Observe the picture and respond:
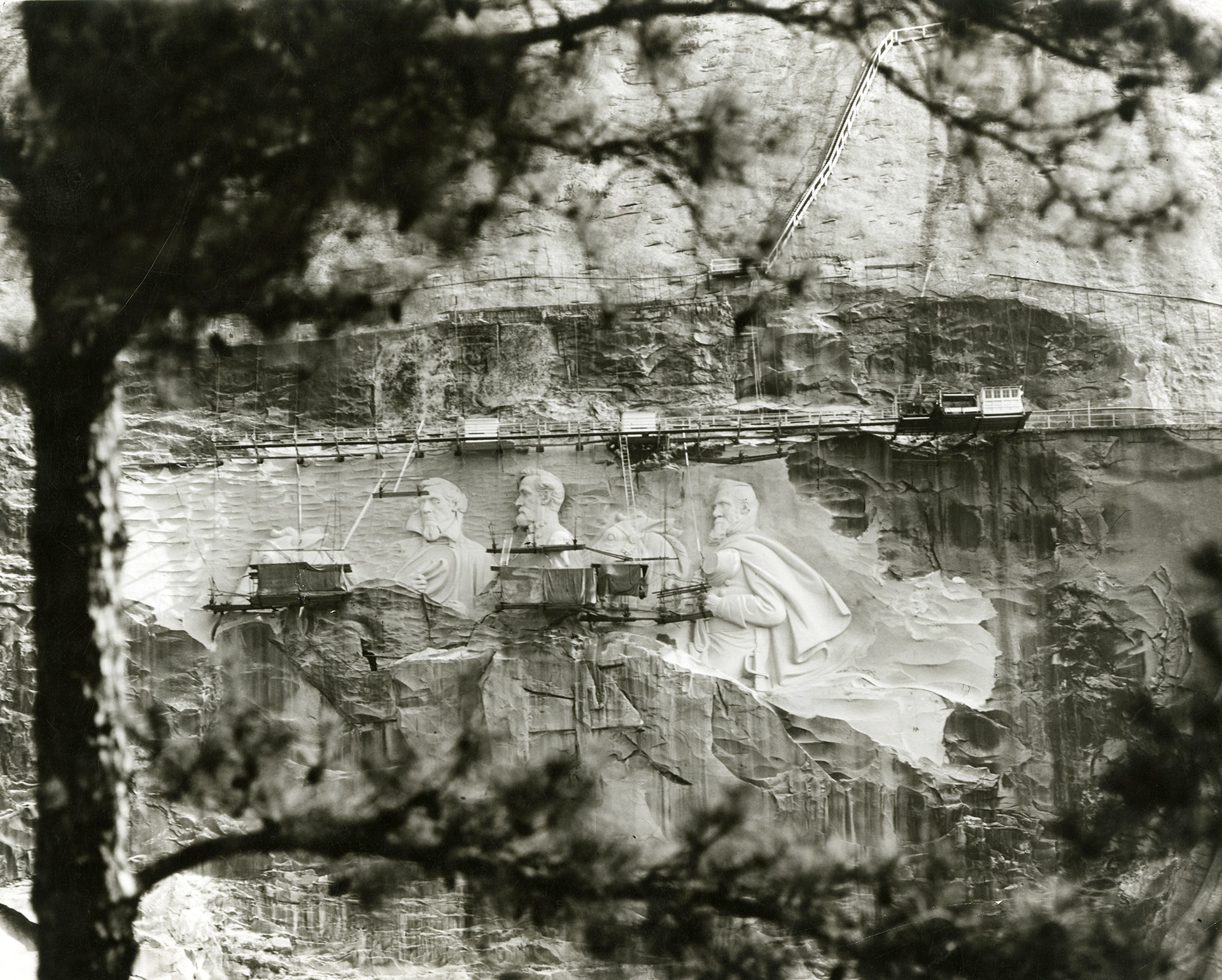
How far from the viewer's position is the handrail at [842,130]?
35.0 ft

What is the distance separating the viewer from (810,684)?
1012 cm

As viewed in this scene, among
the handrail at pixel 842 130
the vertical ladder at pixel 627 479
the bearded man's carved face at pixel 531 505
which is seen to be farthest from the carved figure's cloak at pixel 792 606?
the handrail at pixel 842 130

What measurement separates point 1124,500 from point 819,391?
270 centimetres

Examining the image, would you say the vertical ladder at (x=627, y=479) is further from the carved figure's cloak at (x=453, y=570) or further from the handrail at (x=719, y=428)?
the carved figure's cloak at (x=453, y=570)

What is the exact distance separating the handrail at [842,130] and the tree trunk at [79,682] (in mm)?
6137

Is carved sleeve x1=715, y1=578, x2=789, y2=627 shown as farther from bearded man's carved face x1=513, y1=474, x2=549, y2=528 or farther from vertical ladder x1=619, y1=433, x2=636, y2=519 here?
bearded man's carved face x1=513, y1=474, x2=549, y2=528

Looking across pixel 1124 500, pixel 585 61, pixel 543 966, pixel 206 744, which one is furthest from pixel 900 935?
pixel 585 61

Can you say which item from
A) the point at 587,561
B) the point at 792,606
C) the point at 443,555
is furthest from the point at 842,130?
the point at 443,555

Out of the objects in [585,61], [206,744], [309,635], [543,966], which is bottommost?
[543,966]

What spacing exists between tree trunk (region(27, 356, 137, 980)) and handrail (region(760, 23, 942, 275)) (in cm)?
614

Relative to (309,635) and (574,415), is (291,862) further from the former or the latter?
(574,415)

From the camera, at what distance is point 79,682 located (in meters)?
10.5

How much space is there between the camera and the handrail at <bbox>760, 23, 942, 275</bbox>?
10.7m

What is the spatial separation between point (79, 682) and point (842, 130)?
325 inches
